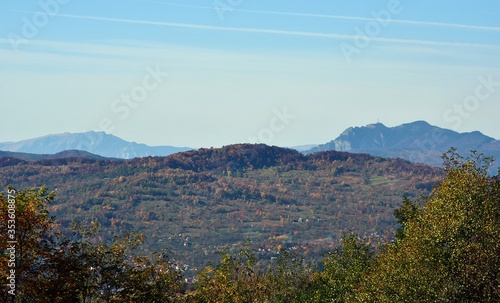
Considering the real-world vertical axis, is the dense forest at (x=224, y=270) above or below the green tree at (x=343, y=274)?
above

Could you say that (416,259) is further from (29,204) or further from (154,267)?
(29,204)

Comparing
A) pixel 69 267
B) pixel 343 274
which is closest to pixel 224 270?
pixel 343 274

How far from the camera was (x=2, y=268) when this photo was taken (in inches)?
1526

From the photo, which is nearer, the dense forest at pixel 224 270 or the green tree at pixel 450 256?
the dense forest at pixel 224 270

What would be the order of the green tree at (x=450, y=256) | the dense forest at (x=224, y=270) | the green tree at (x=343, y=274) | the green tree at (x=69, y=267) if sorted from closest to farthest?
the green tree at (x=69, y=267), the dense forest at (x=224, y=270), the green tree at (x=450, y=256), the green tree at (x=343, y=274)

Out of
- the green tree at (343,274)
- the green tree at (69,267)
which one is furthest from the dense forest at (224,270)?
the green tree at (343,274)

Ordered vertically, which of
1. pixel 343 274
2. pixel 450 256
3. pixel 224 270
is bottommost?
pixel 343 274

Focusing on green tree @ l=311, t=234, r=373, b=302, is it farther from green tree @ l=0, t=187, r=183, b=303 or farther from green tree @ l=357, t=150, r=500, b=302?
green tree @ l=0, t=187, r=183, b=303

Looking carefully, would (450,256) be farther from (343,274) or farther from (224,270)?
(224,270)

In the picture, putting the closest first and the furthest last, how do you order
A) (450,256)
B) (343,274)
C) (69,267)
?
(69,267)
(450,256)
(343,274)

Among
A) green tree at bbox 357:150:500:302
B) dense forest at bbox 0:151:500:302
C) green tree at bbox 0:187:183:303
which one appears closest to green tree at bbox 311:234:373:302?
dense forest at bbox 0:151:500:302

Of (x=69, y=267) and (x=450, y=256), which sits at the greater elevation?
(x=69, y=267)

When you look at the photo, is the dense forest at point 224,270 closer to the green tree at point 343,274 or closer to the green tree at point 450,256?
the green tree at point 450,256

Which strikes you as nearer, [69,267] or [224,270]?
[69,267]
